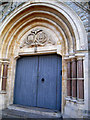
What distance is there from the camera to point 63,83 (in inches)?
138

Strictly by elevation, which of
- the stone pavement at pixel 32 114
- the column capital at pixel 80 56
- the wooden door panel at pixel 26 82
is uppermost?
the column capital at pixel 80 56

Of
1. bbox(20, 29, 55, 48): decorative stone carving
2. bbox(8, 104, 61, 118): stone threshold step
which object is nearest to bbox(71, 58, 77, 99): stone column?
bbox(8, 104, 61, 118): stone threshold step

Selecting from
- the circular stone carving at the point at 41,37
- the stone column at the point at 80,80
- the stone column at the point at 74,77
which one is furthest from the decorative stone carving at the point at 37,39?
A: the stone column at the point at 80,80

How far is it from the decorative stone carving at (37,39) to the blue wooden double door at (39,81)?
1.74 feet

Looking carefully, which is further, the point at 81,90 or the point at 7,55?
the point at 7,55

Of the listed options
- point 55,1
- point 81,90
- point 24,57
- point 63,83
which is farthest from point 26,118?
point 55,1

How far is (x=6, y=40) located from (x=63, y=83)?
113 inches

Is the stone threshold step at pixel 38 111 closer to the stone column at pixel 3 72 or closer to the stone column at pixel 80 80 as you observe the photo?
the stone column at pixel 3 72

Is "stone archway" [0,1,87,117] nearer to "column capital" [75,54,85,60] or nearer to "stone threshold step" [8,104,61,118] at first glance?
"column capital" [75,54,85,60]

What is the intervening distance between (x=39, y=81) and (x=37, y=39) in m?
1.66

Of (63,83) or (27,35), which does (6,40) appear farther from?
(63,83)

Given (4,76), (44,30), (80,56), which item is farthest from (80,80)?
(4,76)

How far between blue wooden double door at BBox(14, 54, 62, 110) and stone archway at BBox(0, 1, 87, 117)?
28cm

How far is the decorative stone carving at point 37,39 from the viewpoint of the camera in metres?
4.14
